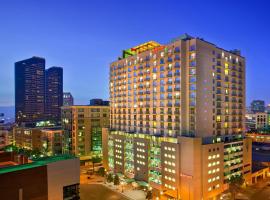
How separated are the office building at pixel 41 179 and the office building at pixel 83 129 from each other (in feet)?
270

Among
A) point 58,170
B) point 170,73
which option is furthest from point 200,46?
point 58,170

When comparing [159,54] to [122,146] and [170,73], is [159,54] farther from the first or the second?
[122,146]

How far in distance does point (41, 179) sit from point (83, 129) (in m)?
91.8

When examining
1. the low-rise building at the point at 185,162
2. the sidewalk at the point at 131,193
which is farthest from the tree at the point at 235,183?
the sidewalk at the point at 131,193

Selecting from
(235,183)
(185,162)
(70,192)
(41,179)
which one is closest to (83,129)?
(185,162)

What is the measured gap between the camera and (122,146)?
101312mm

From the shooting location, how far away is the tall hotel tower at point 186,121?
74.2 metres

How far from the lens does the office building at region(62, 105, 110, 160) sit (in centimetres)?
12644

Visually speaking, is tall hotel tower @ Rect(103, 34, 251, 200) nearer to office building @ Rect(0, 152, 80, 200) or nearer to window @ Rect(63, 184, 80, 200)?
window @ Rect(63, 184, 80, 200)

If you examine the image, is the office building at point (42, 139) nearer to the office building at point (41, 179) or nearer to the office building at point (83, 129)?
the office building at point (83, 129)

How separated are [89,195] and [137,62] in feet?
191

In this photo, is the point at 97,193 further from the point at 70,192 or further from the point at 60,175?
the point at 60,175

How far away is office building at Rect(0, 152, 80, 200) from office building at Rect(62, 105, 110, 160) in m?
82.2

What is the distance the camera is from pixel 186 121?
262 ft
